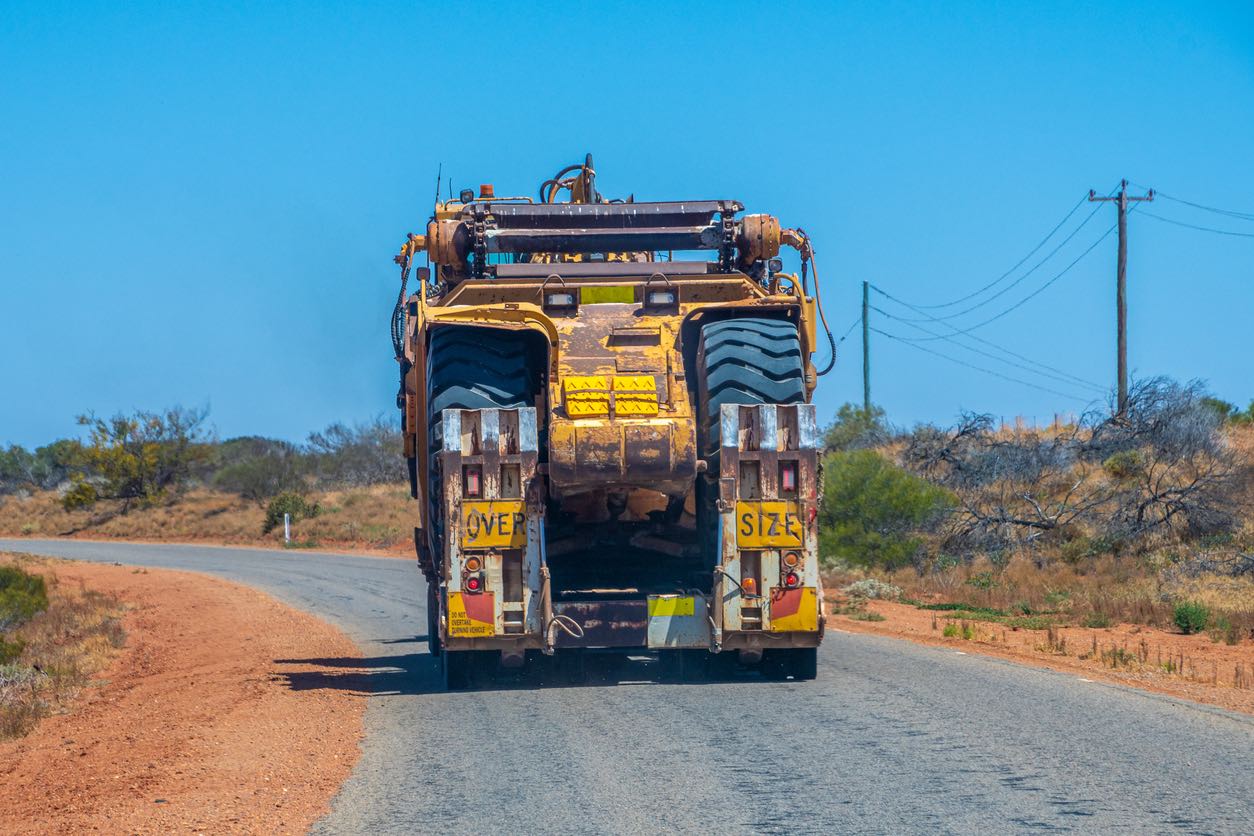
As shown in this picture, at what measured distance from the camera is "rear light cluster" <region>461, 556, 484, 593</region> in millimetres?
11102

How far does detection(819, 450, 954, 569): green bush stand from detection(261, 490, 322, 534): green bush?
26.7m

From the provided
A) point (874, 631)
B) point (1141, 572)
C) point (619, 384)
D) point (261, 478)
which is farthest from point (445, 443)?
point (261, 478)

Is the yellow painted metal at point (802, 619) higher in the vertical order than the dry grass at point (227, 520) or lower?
lower

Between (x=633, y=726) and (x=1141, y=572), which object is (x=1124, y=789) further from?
(x=1141, y=572)

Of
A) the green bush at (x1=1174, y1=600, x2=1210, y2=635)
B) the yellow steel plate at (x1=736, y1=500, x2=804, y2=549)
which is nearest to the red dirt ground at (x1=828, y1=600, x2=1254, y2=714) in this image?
the green bush at (x1=1174, y1=600, x2=1210, y2=635)

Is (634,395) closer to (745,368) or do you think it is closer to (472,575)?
(745,368)

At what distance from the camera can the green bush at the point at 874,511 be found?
26469 mm

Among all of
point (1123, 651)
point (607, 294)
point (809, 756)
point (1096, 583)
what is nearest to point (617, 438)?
point (607, 294)

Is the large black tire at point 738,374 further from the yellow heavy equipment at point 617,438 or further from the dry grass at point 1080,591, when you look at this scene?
the dry grass at point 1080,591

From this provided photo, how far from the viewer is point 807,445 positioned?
36.9 ft

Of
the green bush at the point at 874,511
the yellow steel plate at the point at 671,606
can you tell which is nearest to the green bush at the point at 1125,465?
the green bush at the point at 874,511

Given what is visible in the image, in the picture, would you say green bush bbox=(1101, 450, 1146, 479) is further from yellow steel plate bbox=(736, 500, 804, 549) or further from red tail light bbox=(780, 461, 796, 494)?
yellow steel plate bbox=(736, 500, 804, 549)

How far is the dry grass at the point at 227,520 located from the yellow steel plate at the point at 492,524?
30829 mm

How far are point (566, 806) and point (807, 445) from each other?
4.57 m
